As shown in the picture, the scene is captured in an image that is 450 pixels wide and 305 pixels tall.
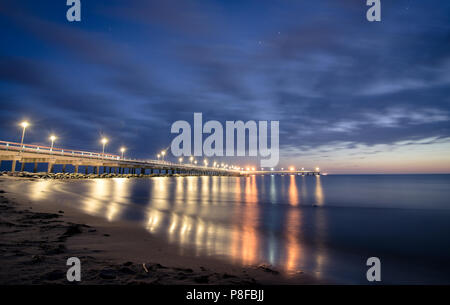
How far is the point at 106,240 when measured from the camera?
281 inches

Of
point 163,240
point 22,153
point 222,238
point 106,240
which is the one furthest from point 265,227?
point 22,153

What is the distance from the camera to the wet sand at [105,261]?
410 centimetres

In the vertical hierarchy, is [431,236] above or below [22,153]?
below

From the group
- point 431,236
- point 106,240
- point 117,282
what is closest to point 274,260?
point 117,282

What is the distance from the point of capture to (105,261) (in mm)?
5102

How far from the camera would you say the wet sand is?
13.4 feet

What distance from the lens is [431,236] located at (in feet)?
38.3

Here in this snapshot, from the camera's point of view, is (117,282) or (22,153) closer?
(117,282)

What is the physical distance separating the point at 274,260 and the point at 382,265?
391cm
